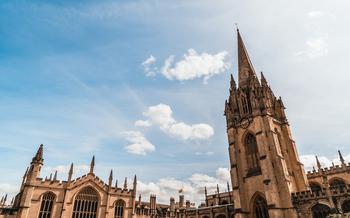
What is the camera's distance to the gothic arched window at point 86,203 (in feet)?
120

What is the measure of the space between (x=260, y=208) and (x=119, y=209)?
2407 centimetres

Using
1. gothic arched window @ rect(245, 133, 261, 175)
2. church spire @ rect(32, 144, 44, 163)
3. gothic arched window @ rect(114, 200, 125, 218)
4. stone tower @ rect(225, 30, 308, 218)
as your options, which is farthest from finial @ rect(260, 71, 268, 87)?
church spire @ rect(32, 144, 44, 163)

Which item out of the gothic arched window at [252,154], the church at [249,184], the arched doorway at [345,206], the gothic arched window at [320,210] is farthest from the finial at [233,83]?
the arched doorway at [345,206]

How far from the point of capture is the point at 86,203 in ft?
124

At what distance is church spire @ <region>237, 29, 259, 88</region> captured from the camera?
4095 cm

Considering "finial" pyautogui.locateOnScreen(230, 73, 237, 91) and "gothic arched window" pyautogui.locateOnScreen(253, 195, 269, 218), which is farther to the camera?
"finial" pyautogui.locateOnScreen(230, 73, 237, 91)

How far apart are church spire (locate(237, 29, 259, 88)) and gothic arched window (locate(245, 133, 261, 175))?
1047 centimetres

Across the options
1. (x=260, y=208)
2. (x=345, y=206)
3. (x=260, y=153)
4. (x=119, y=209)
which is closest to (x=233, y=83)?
(x=260, y=153)

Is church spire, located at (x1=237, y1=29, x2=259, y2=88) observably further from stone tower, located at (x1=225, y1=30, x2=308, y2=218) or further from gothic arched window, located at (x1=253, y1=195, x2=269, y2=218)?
gothic arched window, located at (x1=253, y1=195, x2=269, y2=218)

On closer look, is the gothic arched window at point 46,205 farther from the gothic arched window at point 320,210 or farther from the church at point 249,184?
the gothic arched window at point 320,210

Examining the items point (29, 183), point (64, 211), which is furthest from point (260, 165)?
point (29, 183)

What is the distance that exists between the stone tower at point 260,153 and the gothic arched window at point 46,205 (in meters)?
27.9

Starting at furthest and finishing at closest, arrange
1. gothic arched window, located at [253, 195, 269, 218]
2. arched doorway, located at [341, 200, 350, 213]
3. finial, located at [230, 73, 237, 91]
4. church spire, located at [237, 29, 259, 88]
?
finial, located at [230, 73, 237, 91] → church spire, located at [237, 29, 259, 88] → gothic arched window, located at [253, 195, 269, 218] → arched doorway, located at [341, 200, 350, 213]

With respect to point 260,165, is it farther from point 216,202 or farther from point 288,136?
point 216,202
